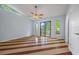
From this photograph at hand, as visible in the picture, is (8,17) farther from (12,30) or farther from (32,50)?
(32,50)

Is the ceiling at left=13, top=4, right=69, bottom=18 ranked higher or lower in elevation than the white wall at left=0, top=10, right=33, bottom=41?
higher

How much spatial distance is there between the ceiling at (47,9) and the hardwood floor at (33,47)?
0.43m

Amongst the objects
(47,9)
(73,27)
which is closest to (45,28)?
(47,9)

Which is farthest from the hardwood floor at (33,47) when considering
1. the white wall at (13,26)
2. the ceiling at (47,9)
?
the ceiling at (47,9)

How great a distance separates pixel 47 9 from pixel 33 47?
65cm

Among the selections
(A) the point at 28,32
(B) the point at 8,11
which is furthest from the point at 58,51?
(B) the point at 8,11

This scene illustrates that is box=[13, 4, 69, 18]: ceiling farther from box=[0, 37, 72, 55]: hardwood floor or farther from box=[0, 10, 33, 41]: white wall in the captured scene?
box=[0, 37, 72, 55]: hardwood floor

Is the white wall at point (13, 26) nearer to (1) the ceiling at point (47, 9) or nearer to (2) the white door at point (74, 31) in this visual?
(1) the ceiling at point (47, 9)

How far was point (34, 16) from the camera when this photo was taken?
214 cm

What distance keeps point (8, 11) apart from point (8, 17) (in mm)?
102

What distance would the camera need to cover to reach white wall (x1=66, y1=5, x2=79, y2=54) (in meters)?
2.07

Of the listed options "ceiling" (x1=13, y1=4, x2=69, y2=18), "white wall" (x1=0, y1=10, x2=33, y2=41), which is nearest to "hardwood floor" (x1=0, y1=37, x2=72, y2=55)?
"white wall" (x1=0, y1=10, x2=33, y2=41)

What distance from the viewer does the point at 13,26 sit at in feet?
7.23

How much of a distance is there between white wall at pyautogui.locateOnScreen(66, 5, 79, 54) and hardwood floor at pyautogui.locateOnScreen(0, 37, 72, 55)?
11cm
